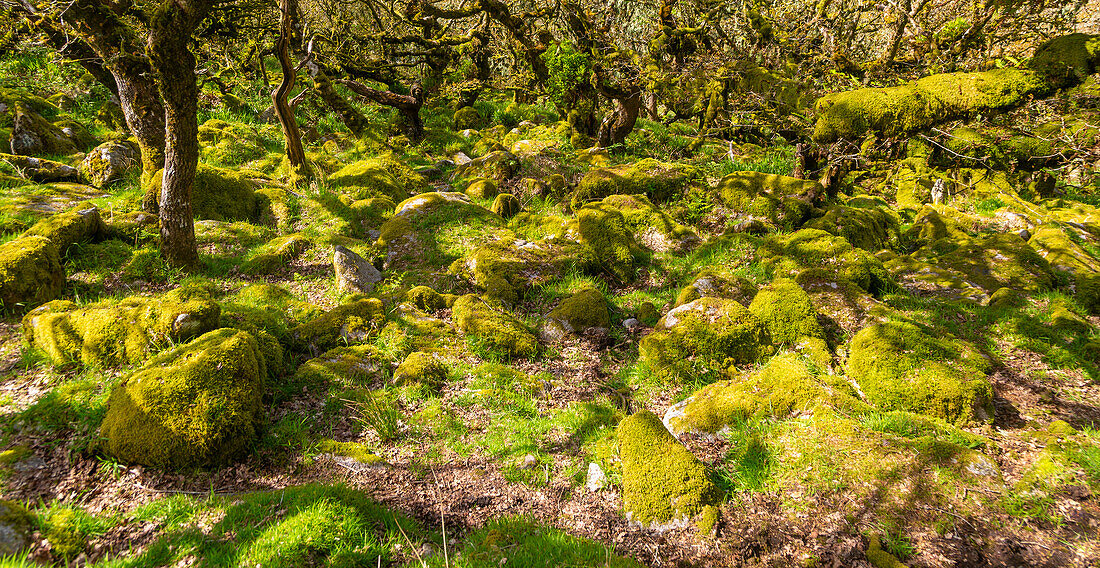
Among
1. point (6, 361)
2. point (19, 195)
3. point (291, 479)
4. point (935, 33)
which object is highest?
point (935, 33)

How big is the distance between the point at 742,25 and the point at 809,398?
11.9 metres

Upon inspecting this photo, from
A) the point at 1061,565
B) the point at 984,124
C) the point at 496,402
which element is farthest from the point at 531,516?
the point at 984,124

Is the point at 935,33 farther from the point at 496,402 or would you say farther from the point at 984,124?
the point at 496,402

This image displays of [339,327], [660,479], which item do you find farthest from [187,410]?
[660,479]

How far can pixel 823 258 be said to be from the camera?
6.91 meters

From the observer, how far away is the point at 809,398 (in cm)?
436

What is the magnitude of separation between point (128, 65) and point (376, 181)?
4318 mm

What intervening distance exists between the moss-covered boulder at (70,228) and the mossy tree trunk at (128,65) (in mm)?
1516

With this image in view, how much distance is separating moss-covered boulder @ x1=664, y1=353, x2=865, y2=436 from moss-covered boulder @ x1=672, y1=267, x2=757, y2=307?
62.4 inches

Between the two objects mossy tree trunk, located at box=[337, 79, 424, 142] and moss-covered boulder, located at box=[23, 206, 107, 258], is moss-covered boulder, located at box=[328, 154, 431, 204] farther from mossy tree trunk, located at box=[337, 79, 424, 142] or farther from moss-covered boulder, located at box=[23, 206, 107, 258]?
moss-covered boulder, located at box=[23, 206, 107, 258]

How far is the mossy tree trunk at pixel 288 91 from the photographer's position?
8328mm

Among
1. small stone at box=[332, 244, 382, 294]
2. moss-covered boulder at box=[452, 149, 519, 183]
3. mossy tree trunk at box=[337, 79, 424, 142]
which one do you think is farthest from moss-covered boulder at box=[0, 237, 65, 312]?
mossy tree trunk at box=[337, 79, 424, 142]

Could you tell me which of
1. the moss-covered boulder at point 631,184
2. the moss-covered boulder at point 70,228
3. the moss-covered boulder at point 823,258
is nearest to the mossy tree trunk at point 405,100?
the moss-covered boulder at point 631,184

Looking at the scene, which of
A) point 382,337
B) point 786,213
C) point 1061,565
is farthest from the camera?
point 786,213
